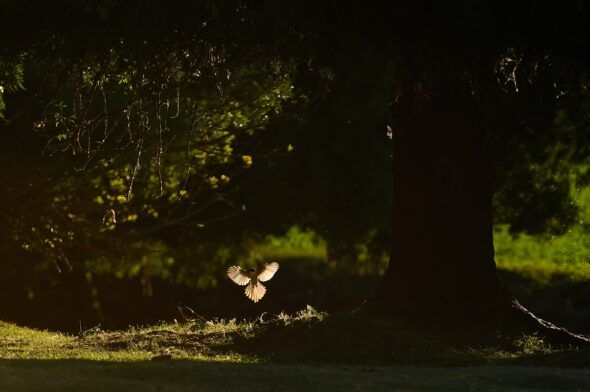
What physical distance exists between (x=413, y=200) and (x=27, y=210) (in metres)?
4.98

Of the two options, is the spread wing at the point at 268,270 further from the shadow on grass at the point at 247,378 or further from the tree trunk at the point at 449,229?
the shadow on grass at the point at 247,378

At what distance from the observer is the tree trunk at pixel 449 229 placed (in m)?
13.4

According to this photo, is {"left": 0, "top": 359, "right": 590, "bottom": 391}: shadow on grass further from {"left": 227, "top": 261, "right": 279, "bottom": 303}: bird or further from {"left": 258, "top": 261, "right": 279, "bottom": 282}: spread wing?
Result: {"left": 227, "top": 261, "right": 279, "bottom": 303}: bird

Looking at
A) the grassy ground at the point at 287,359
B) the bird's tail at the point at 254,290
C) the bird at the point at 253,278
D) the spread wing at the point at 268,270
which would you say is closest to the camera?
the grassy ground at the point at 287,359

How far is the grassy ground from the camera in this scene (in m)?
8.72

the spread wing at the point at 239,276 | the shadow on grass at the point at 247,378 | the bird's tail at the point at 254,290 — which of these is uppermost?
the spread wing at the point at 239,276

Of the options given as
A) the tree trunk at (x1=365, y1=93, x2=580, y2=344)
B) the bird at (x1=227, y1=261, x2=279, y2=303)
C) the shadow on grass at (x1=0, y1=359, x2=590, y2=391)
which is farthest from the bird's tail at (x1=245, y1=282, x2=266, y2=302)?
the shadow on grass at (x1=0, y1=359, x2=590, y2=391)

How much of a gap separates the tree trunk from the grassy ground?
47 centimetres

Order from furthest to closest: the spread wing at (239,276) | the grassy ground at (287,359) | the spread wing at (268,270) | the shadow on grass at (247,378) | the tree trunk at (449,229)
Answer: the spread wing at (239,276), the spread wing at (268,270), the tree trunk at (449,229), the grassy ground at (287,359), the shadow on grass at (247,378)

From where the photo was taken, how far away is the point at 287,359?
39.2 ft

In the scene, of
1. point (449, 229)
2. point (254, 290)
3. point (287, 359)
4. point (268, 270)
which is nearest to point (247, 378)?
point (287, 359)

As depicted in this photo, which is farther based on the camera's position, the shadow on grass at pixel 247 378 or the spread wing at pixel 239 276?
the spread wing at pixel 239 276

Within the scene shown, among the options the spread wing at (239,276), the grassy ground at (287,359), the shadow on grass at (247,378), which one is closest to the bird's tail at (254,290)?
the spread wing at (239,276)

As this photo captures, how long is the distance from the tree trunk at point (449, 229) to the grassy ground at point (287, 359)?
466 mm
